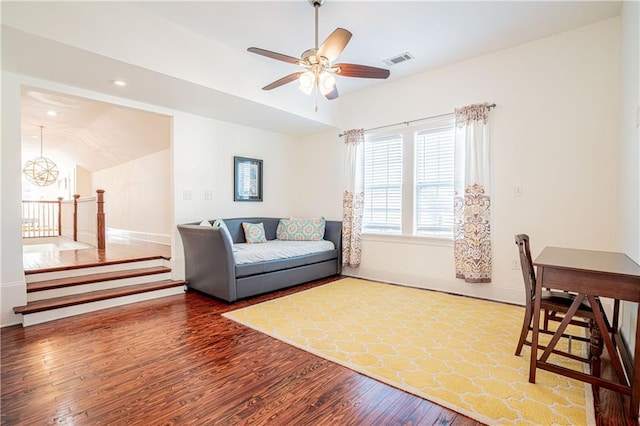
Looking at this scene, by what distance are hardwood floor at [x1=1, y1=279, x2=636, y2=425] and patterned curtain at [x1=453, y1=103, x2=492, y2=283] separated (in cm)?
198

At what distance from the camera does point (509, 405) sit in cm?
173

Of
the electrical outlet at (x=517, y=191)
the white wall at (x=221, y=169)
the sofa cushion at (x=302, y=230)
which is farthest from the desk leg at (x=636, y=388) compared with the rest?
the white wall at (x=221, y=169)

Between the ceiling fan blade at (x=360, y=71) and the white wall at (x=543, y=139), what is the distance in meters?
1.77

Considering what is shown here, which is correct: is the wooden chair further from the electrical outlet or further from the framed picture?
the framed picture

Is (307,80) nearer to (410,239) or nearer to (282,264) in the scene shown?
(282,264)

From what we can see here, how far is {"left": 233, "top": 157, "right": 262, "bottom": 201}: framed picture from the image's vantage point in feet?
16.4

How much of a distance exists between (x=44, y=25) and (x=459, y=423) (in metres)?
3.99

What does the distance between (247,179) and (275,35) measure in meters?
2.43

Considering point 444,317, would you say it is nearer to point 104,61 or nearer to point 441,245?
point 441,245

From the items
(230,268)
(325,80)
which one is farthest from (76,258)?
(325,80)

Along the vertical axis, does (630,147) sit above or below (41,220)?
above

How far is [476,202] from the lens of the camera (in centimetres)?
372

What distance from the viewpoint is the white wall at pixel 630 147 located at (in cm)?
218

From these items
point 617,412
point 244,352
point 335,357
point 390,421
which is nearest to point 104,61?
point 244,352
